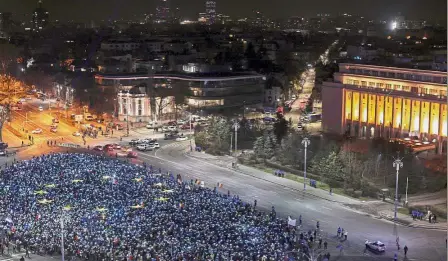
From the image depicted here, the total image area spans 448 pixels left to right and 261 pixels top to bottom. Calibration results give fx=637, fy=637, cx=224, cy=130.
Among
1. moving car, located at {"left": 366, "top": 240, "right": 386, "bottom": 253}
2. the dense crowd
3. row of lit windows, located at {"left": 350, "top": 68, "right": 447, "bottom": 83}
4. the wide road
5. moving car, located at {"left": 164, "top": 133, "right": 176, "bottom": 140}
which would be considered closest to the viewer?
the dense crowd

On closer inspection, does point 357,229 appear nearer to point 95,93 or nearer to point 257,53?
point 95,93

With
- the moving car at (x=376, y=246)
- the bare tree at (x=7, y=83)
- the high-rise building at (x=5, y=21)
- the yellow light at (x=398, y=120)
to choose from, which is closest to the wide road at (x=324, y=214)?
the moving car at (x=376, y=246)

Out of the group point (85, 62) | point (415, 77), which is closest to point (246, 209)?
point (415, 77)

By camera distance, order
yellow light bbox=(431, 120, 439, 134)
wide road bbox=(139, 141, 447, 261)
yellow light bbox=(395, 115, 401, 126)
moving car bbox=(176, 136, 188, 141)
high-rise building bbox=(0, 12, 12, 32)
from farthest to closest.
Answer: high-rise building bbox=(0, 12, 12, 32) < moving car bbox=(176, 136, 188, 141) < yellow light bbox=(395, 115, 401, 126) < yellow light bbox=(431, 120, 439, 134) < wide road bbox=(139, 141, 447, 261)

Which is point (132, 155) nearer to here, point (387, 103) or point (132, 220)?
point (132, 220)

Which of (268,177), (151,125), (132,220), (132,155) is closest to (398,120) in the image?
(268,177)

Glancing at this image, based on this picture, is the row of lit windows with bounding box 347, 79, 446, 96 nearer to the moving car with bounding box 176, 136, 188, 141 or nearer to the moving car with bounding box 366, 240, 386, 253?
the moving car with bounding box 176, 136, 188, 141

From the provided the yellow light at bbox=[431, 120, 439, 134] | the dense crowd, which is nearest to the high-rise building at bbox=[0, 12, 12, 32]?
the yellow light at bbox=[431, 120, 439, 134]
